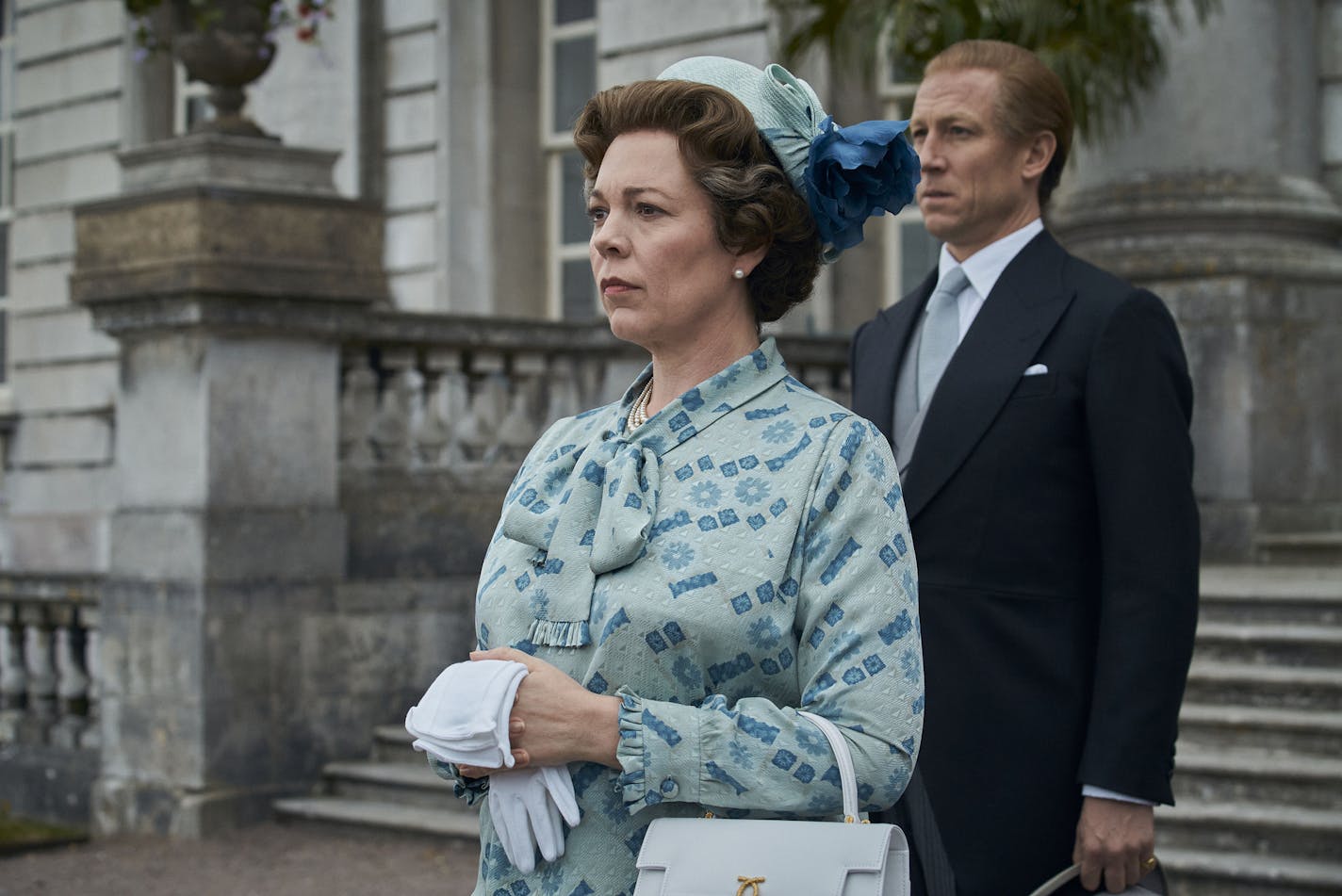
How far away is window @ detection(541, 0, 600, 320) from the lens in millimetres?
12344

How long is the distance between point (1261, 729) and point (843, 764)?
420cm

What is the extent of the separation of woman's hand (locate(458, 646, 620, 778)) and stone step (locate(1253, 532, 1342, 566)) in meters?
5.91

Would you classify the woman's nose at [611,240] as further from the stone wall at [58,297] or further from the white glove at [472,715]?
the stone wall at [58,297]

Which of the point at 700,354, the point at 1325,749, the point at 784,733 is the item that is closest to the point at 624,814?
the point at 784,733

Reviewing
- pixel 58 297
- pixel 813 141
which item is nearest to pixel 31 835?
pixel 813 141

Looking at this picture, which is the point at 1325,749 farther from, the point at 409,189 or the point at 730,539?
the point at 409,189

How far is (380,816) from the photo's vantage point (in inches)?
A: 270

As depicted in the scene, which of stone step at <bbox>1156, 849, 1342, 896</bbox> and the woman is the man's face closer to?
the woman

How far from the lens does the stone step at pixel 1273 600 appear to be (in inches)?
244

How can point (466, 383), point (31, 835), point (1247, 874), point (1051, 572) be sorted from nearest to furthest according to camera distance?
point (1051, 572) < point (1247, 874) < point (31, 835) < point (466, 383)

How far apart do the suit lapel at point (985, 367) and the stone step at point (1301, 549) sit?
15.1ft

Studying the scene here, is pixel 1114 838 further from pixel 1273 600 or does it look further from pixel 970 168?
pixel 1273 600

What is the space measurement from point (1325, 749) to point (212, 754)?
396 cm

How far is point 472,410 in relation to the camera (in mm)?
7977
